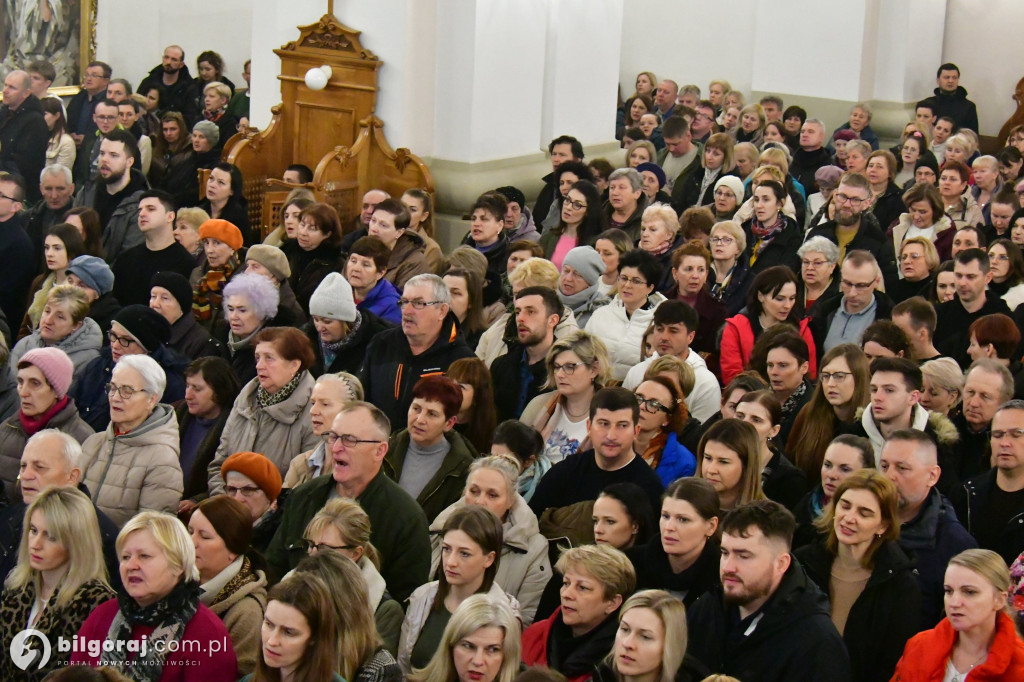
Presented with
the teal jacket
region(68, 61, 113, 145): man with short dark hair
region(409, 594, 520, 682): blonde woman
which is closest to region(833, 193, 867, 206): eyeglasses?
the teal jacket

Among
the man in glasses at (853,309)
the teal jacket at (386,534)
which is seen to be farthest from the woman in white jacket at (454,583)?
the man in glasses at (853,309)

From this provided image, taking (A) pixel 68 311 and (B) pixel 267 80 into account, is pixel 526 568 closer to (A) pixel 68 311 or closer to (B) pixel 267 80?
(A) pixel 68 311

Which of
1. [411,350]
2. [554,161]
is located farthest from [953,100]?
[411,350]

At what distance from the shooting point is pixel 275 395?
6.11m

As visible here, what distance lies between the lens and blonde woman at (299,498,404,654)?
466cm

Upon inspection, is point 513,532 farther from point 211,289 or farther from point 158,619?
point 211,289

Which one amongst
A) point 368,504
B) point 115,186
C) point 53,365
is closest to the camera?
point 368,504

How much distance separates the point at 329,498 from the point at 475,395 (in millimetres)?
1068

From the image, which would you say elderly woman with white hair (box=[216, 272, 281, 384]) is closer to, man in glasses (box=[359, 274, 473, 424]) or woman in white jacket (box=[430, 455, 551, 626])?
man in glasses (box=[359, 274, 473, 424])

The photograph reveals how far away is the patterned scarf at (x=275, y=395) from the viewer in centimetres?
609

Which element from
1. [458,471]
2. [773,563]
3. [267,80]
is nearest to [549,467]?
[458,471]

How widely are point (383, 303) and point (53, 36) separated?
8.97 metres

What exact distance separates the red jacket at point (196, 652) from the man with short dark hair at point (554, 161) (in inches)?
245

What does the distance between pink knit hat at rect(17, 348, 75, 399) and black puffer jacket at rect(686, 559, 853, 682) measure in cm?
301
